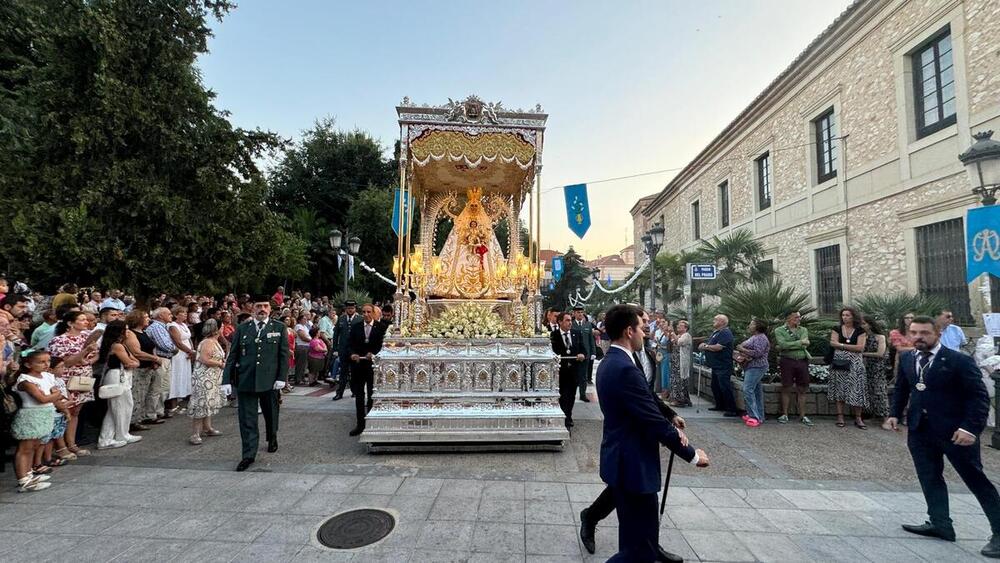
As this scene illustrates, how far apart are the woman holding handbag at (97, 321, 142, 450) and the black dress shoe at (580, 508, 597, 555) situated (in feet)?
20.3

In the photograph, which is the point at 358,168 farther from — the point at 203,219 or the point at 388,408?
the point at 388,408

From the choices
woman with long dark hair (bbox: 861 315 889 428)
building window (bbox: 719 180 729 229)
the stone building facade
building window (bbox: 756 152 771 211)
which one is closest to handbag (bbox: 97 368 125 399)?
woman with long dark hair (bbox: 861 315 889 428)

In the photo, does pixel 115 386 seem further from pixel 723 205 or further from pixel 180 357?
pixel 723 205

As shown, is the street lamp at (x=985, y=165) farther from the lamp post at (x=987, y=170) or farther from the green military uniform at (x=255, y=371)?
the green military uniform at (x=255, y=371)

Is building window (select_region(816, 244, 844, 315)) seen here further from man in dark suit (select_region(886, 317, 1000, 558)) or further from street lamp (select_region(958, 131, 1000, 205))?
man in dark suit (select_region(886, 317, 1000, 558))

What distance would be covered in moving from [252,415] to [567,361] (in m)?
4.49

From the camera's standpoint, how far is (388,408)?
5887 mm

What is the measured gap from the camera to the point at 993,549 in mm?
3227

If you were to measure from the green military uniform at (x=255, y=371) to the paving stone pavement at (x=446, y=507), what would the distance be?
440 mm

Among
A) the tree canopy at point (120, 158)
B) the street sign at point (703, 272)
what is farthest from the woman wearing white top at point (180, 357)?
the street sign at point (703, 272)

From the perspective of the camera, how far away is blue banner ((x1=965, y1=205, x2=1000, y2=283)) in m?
5.73

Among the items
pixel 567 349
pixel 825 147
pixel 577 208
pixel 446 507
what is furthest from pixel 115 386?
pixel 825 147

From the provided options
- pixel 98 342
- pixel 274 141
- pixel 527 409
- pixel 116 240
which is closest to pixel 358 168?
pixel 274 141

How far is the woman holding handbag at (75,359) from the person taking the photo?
17.0ft
